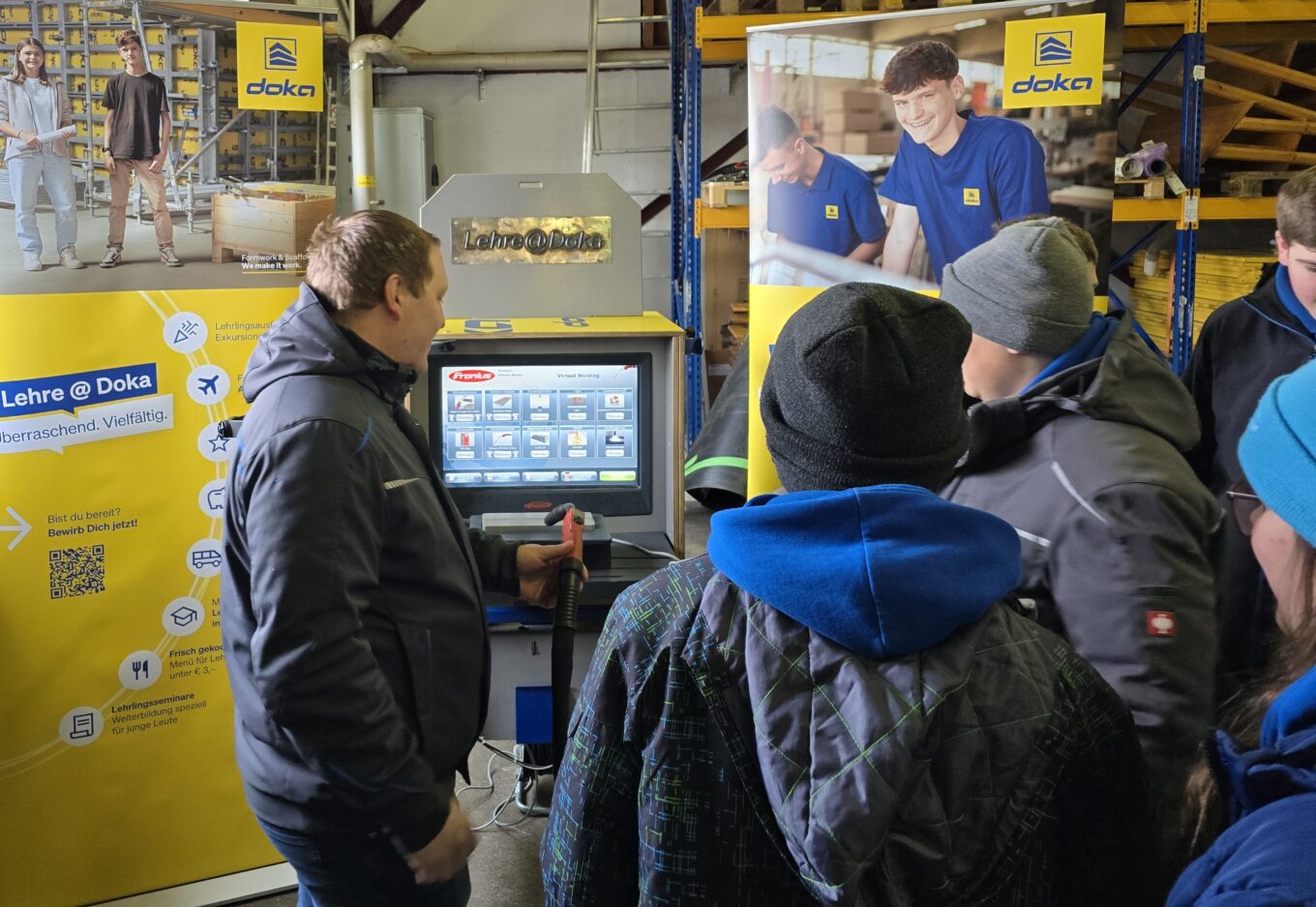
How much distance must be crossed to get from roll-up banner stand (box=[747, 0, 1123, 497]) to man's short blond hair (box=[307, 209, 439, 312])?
1.49 meters

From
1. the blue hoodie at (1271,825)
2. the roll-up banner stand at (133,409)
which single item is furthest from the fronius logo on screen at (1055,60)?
the blue hoodie at (1271,825)

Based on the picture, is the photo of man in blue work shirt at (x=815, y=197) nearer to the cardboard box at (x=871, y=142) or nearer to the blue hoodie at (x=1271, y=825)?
the cardboard box at (x=871, y=142)

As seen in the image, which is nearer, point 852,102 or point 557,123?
point 852,102

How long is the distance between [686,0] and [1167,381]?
196 inches

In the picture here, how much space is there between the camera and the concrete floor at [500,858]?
8.61 feet

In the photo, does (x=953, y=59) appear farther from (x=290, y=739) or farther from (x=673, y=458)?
(x=290, y=739)

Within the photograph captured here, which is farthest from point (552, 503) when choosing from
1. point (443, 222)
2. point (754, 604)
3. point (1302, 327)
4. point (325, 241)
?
point (1302, 327)

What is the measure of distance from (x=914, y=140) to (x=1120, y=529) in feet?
6.97

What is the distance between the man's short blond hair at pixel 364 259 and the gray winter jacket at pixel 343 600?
0.16 ft

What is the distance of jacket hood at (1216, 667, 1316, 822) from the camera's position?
76 cm

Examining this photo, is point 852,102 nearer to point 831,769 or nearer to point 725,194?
point 725,194

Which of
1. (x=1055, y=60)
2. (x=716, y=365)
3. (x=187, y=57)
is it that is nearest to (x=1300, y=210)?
(x=1055, y=60)

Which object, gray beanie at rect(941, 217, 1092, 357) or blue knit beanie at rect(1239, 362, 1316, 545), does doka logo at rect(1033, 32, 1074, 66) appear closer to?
gray beanie at rect(941, 217, 1092, 357)

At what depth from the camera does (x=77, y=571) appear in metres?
2.33
